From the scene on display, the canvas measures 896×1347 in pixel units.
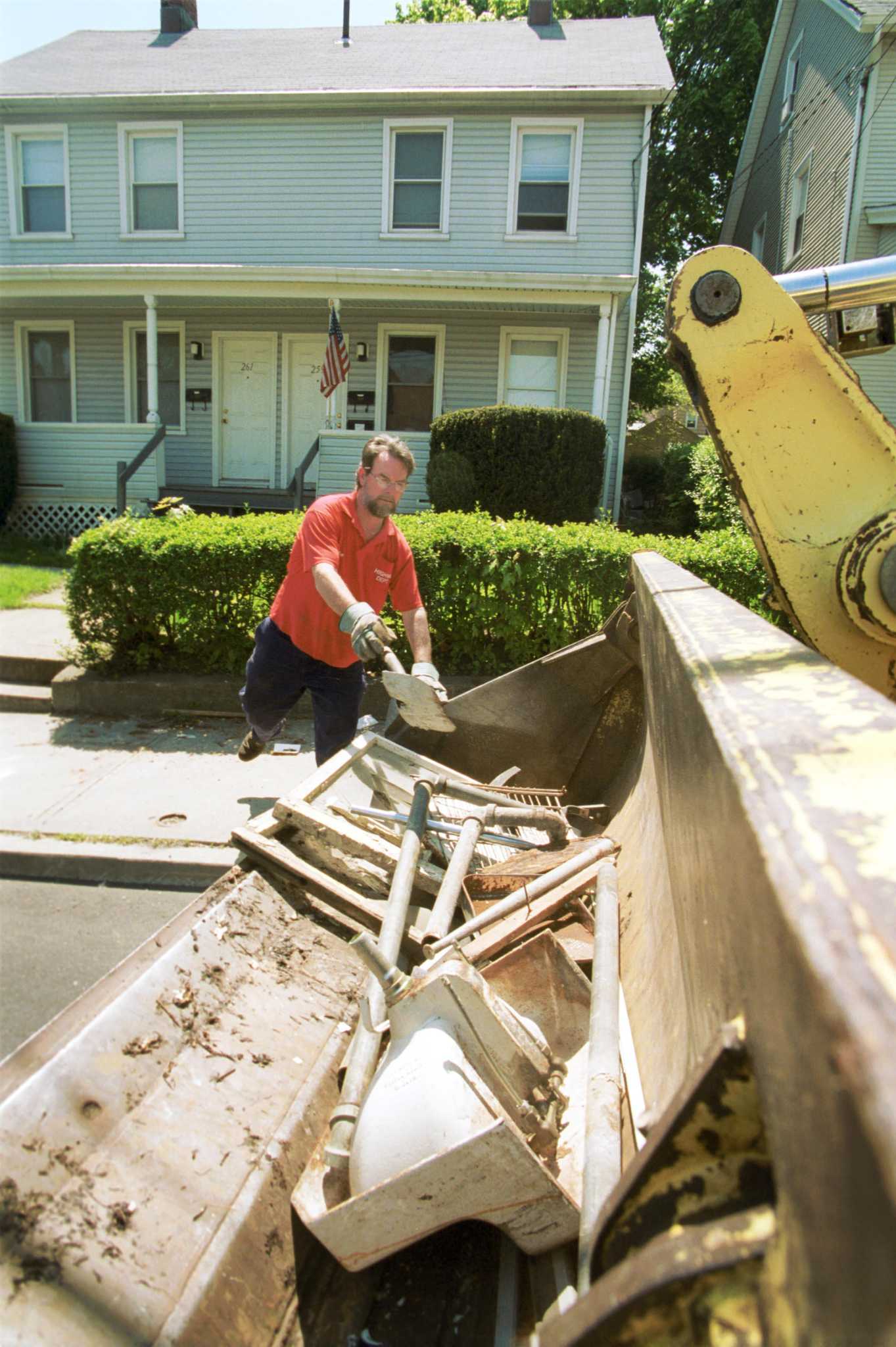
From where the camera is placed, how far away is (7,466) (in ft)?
49.4

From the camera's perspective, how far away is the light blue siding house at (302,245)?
1439 cm

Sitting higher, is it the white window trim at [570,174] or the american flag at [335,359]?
the white window trim at [570,174]

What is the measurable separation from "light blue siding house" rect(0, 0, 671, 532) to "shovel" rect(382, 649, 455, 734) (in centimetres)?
1096

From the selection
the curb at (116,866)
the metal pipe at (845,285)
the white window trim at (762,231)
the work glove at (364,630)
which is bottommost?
the curb at (116,866)

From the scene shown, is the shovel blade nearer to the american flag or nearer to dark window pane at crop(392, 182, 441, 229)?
the american flag

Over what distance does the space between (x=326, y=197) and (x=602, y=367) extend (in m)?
5.68

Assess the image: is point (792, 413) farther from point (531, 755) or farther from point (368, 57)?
point (368, 57)

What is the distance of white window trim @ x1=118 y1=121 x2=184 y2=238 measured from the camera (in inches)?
603

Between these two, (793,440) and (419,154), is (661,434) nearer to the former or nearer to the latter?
(419,154)

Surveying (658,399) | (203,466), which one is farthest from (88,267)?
(658,399)

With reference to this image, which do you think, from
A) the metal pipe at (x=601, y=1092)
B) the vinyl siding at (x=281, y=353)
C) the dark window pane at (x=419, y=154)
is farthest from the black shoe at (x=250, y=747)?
the dark window pane at (x=419, y=154)

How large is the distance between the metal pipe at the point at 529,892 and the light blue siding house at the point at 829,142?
Result: 11.2 meters

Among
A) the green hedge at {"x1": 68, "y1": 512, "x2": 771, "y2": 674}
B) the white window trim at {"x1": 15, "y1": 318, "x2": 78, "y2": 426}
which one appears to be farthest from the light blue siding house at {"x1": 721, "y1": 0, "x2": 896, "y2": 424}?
the white window trim at {"x1": 15, "y1": 318, "x2": 78, "y2": 426}

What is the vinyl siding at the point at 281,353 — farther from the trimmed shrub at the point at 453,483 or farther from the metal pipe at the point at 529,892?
the metal pipe at the point at 529,892
